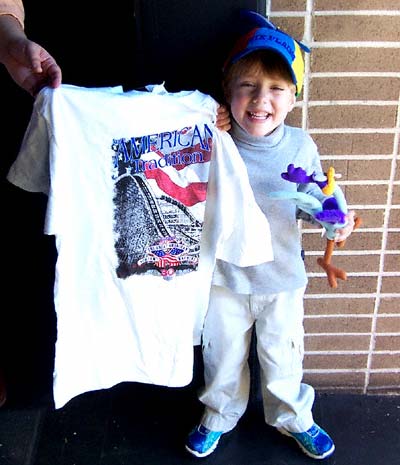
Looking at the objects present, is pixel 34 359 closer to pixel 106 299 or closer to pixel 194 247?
pixel 106 299

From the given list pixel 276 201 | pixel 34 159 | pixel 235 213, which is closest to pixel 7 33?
pixel 34 159

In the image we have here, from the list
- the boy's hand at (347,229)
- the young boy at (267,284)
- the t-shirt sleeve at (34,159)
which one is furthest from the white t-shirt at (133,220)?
the boy's hand at (347,229)

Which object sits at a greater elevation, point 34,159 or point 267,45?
point 267,45

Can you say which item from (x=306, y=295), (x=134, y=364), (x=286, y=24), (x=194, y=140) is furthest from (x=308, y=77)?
(x=134, y=364)

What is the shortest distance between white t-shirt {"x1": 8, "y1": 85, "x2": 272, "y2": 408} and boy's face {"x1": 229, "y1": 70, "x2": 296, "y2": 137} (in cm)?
9

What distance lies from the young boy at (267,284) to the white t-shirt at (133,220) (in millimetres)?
107

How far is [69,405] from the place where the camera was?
8.60 feet

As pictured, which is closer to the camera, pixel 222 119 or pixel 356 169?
pixel 222 119

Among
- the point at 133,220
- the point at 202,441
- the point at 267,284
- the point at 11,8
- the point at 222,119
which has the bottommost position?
the point at 202,441

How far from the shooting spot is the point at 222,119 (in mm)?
1802

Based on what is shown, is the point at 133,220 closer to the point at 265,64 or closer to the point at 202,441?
the point at 265,64

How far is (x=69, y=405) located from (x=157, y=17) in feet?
5.67

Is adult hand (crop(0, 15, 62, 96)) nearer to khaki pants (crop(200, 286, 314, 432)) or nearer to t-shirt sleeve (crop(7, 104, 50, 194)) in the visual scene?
t-shirt sleeve (crop(7, 104, 50, 194))

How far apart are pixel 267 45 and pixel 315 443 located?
1.55 metres
